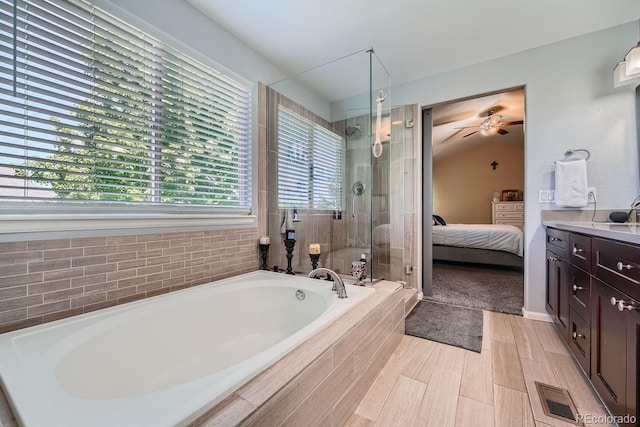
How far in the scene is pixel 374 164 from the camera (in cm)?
253

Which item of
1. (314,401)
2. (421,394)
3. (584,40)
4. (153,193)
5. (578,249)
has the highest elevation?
(584,40)

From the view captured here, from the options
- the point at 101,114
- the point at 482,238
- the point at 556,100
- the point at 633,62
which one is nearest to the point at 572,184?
the point at 556,100

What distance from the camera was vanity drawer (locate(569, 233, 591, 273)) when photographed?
55.3 inches

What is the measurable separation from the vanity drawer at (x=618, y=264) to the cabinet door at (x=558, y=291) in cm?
54

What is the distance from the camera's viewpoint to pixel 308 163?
2771 millimetres

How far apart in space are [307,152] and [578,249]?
90.7 inches

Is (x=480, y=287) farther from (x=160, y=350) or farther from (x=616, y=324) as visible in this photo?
(x=160, y=350)

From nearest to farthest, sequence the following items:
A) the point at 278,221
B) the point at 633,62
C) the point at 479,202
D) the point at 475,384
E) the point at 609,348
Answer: the point at 609,348
the point at 475,384
the point at 633,62
the point at 278,221
the point at 479,202

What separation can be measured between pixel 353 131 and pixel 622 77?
2075 mm

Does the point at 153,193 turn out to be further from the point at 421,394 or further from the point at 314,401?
the point at 421,394

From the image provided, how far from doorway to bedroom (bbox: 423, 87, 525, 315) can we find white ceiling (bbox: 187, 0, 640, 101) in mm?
524

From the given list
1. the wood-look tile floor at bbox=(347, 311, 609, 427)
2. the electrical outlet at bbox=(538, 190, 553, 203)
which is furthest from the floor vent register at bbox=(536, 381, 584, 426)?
the electrical outlet at bbox=(538, 190, 553, 203)

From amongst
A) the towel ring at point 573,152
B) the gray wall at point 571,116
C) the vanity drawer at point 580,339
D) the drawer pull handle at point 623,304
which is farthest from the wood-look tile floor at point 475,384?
the towel ring at point 573,152

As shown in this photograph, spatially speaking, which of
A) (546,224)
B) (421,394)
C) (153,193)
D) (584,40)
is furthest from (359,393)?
(584,40)
